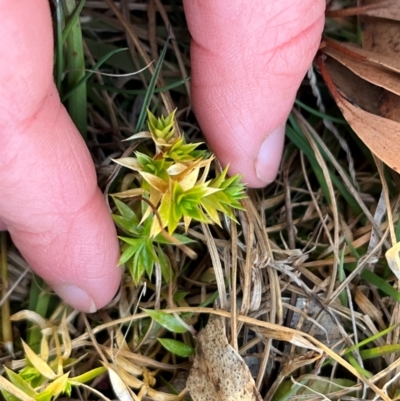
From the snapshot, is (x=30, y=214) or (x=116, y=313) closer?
(x=30, y=214)

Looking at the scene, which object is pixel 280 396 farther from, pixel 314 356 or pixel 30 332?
pixel 30 332

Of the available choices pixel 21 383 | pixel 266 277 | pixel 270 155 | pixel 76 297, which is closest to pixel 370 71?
pixel 270 155

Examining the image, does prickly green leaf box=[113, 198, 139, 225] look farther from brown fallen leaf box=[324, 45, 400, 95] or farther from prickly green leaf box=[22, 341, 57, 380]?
brown fallen leaf box=[324, 45, 400, 95]

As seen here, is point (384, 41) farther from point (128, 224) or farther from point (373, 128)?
point (128, 224)

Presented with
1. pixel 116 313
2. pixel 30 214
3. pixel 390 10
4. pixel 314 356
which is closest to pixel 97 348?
pixel 116 313

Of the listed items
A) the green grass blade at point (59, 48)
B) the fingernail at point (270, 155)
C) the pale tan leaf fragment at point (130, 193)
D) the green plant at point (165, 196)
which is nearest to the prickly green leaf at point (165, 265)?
the green plant at point (165, 196)

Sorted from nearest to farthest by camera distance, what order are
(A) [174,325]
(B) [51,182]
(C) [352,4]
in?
1. (B) [51,182]
2. (A) [174,325]
3. (C) [352,4]
